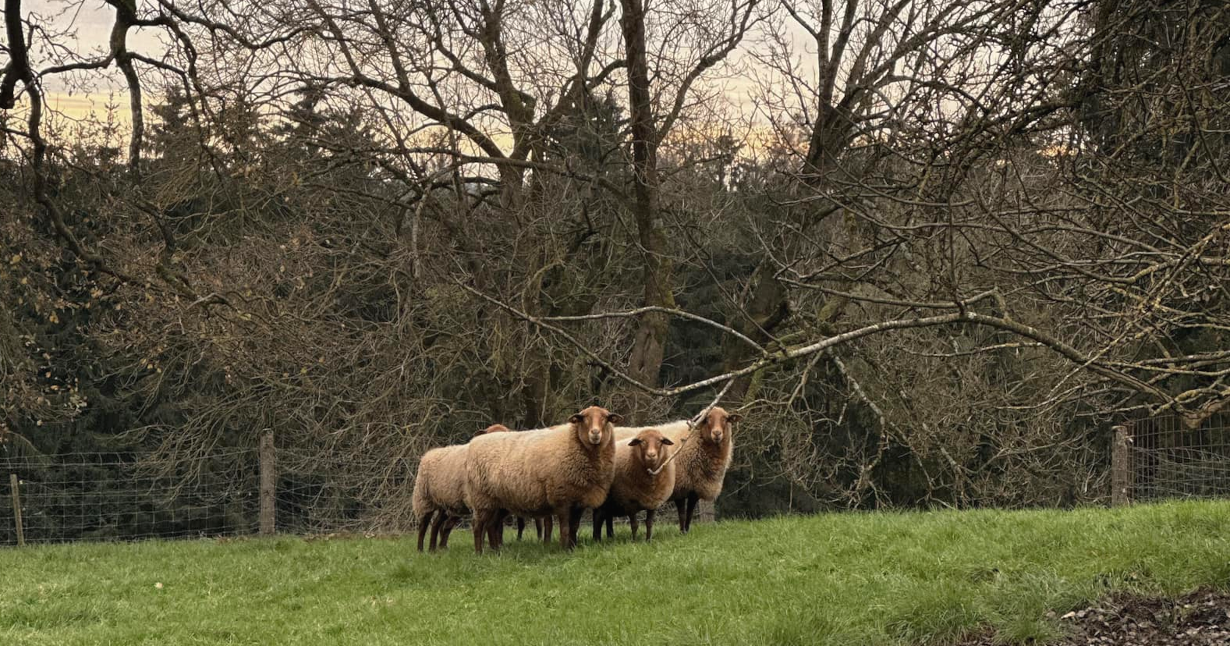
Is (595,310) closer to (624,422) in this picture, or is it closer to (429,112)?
(624,422)

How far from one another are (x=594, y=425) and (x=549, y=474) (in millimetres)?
767

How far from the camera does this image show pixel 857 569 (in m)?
8.81

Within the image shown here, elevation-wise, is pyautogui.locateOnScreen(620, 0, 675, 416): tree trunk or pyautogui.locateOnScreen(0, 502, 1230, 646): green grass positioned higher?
pyautogui.locateOnScreen(620, 0, 675, 416): tree trunk

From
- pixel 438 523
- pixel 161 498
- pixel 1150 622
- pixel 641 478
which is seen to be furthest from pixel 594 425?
pixel 161 498

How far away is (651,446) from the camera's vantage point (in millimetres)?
12531

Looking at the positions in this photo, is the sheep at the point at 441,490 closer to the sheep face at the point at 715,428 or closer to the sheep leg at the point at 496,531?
the sheep leg at the point at 496,531

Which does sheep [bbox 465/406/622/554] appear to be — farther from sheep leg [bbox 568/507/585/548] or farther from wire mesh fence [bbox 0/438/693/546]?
wire mesh fence [bbox 0/438/693/546]

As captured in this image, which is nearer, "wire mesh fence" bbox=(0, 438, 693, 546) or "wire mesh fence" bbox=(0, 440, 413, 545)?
"wire mesh fence" bbox=(0, 438, 693, 546)

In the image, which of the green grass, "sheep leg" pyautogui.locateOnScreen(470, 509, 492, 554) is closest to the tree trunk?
"sheep leg" pyautogui.locateOnScreen(470, 509, 492, 554)

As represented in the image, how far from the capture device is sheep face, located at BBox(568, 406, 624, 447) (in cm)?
1220

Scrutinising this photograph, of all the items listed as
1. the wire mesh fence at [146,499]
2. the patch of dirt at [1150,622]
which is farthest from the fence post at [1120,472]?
the wire mesh fence at [146,499]

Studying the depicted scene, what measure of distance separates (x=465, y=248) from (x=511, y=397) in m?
2.98

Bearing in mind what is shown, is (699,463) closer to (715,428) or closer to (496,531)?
(715,428)

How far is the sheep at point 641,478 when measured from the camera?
12.6 meters
